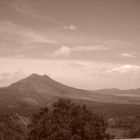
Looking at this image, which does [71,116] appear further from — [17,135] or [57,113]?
[17,135]

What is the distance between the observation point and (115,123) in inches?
3684

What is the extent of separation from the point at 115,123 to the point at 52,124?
67028 millimetres

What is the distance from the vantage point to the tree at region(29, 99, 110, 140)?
29645 mm

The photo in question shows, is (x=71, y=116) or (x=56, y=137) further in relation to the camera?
(x=71, y=116)

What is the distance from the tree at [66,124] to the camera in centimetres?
2965

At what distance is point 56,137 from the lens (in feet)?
95.1

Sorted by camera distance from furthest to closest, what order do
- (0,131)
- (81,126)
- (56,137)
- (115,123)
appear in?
(115,123)
(0,131)
(81,126)
(56,137)

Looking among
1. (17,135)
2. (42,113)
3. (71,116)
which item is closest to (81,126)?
(71,116)

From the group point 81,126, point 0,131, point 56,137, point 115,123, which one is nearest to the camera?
point 56,137

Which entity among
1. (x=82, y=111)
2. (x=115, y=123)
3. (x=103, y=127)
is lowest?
(x=115, y=123)

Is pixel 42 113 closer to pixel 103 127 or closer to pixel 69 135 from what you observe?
pixel 69 135

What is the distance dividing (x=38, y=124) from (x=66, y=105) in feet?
13.5

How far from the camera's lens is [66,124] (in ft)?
98.6

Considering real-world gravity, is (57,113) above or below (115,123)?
above
